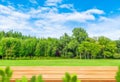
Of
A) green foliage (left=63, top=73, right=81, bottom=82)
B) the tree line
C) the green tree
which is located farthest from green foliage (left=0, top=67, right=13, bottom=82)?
the tree line

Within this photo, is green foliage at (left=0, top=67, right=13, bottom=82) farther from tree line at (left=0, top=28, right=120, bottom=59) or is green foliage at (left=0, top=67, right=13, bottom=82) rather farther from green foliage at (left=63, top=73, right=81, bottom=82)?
tree line at (left=0, top=28, right=120, bottom=59)

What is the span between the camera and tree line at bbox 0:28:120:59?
946 inches

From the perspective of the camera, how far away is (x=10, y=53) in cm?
2547

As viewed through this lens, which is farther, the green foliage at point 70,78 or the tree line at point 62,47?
the tree line at point 62,47

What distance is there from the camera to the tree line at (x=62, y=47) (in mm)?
24031

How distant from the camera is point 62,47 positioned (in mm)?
24125

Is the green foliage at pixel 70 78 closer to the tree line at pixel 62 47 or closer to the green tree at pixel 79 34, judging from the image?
the green tree at pixel 79 34

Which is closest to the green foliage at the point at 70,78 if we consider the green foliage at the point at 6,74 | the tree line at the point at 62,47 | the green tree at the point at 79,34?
the green foliage at the point at 6,74

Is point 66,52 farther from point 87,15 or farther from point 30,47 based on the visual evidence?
point 87,15

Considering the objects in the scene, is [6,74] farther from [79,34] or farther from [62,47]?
[62,47]

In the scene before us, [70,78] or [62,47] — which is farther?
[62,47]

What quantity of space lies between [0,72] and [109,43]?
1070 inches

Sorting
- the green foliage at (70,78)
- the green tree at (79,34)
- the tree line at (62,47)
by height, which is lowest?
the green foliage at (70,78)

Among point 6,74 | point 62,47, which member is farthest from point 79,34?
point 6,74
